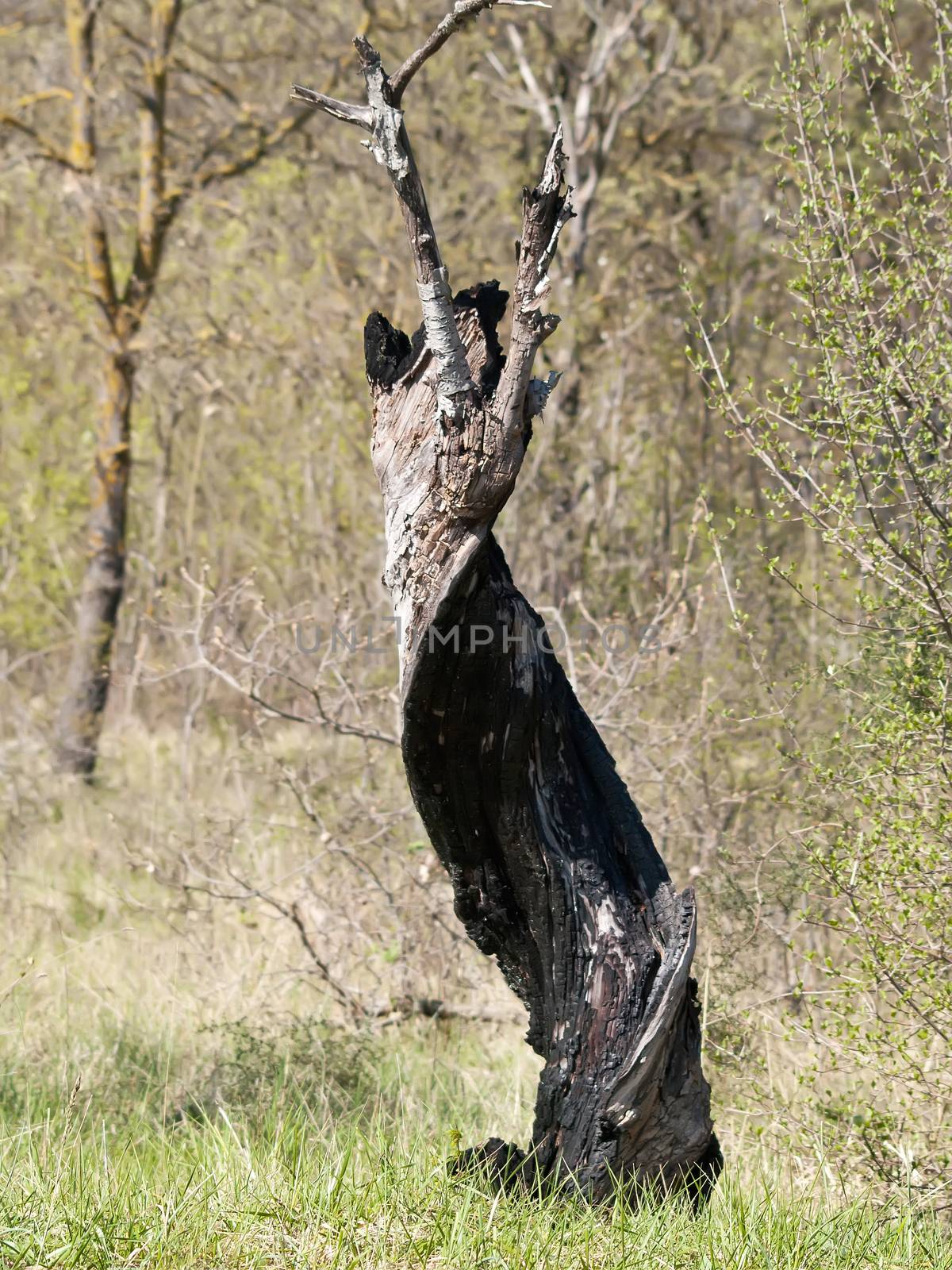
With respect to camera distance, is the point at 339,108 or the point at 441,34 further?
the point at 339,108

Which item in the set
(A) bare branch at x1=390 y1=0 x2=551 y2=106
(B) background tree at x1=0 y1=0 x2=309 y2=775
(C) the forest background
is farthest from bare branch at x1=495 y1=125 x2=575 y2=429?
(B) background tree at x1=0 y1=0 x2=309 y2=775

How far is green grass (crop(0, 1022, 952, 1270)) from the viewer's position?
2668 mm

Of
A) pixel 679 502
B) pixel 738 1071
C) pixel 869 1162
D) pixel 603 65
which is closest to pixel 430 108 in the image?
pixel 603 65

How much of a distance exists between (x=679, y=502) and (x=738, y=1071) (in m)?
5.59

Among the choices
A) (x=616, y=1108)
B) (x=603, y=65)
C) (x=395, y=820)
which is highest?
(x=603, y=65)

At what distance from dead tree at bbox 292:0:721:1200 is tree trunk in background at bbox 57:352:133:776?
284 inches

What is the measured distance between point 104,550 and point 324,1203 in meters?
7.74

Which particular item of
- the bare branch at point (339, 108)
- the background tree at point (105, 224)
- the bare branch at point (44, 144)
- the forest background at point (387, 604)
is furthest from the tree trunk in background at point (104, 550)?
the bare branch at point (339, 108)

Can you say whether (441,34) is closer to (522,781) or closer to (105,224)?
(522,781)

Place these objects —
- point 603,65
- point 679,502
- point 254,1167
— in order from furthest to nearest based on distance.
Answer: point 679,502, point 603,65, point 254,1167

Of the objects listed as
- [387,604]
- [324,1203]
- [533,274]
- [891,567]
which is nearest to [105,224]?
[387,604]

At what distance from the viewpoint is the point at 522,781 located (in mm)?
2873

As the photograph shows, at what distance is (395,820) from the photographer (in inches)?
224

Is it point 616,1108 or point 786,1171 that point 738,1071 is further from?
point 616,1108
